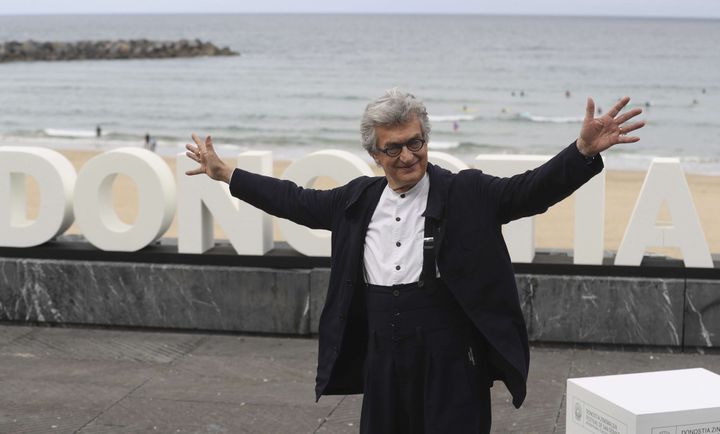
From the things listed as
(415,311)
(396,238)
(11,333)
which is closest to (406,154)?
(396,238)

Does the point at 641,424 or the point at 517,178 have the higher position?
the point at 517,178

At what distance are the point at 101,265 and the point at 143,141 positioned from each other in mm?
31256

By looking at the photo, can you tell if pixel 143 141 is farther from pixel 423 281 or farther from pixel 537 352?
pixel 423 281

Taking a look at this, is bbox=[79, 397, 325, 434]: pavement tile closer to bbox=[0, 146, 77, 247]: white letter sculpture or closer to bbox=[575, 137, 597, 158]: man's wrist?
bbox=[0, 146, 77, 247]: white letter sculpture

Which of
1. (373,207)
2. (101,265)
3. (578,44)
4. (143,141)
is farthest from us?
(578,44)

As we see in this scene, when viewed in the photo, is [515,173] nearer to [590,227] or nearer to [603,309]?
[590,227]

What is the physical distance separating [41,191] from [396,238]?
545 cm

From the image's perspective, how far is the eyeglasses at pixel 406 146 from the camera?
3912mm

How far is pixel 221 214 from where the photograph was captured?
28.3ft

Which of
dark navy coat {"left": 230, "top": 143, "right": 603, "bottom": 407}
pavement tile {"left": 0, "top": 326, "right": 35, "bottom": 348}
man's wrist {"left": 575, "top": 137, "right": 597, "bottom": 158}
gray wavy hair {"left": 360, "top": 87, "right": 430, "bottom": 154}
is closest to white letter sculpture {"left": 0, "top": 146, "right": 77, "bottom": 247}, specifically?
pavement tile {"left": 0, "top": 326, "right": 35, "bottom": 348}

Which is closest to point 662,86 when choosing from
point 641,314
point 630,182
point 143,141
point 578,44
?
point 143,141

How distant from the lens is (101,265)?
8.79 m

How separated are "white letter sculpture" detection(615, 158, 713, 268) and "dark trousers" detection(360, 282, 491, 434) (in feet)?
14.4

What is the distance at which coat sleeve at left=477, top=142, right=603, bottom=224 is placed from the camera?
3709 mm
